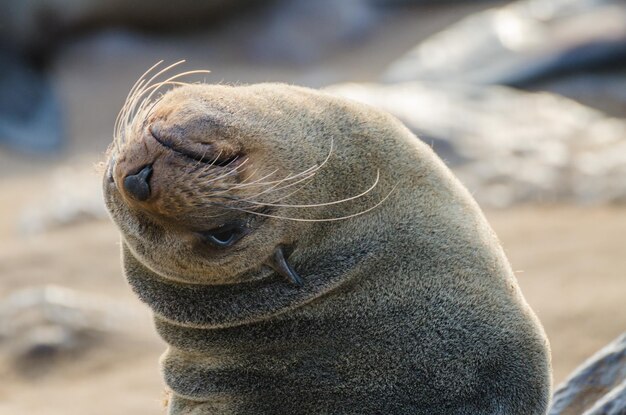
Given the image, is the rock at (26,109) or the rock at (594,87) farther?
the rock at (26,109)

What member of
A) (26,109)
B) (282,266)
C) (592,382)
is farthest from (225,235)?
(26,109)

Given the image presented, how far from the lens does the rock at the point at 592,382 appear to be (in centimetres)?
377

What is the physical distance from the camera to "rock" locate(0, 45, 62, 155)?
48.4 ft

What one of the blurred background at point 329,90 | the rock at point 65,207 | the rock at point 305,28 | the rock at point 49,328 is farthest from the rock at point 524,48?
the rock at point 49,328

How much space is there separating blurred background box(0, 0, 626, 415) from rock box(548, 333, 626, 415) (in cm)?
146

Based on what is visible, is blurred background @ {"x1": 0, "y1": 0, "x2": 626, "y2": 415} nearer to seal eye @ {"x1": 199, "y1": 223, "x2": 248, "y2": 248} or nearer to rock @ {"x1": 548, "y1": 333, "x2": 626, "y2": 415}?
seal eye @ {"x1": 199, "y1": 223, "x2": 248, "y2": 248}

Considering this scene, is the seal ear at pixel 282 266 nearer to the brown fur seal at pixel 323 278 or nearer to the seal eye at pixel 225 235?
the brown fur seal at pixel 323 278

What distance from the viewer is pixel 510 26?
1443 centimetres

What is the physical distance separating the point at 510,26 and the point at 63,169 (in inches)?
260

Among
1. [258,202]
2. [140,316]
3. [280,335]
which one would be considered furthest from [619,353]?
[140,316]

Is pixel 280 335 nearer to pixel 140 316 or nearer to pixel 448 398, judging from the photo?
pixel 448 398

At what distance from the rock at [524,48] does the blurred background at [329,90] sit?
0.09 feet

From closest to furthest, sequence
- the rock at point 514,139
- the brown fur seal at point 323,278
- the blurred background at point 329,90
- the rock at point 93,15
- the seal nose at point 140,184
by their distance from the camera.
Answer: the seal nose at point 140,184 → the brown fur seal at point 323,278 → the blurred background at point 329,90 → the rock at point 514,139 → the rock at point 93,15

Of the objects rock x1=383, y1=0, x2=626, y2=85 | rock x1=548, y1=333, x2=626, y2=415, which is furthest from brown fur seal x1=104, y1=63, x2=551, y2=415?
rock x1=383, y1=0, x2=626, y2=85
